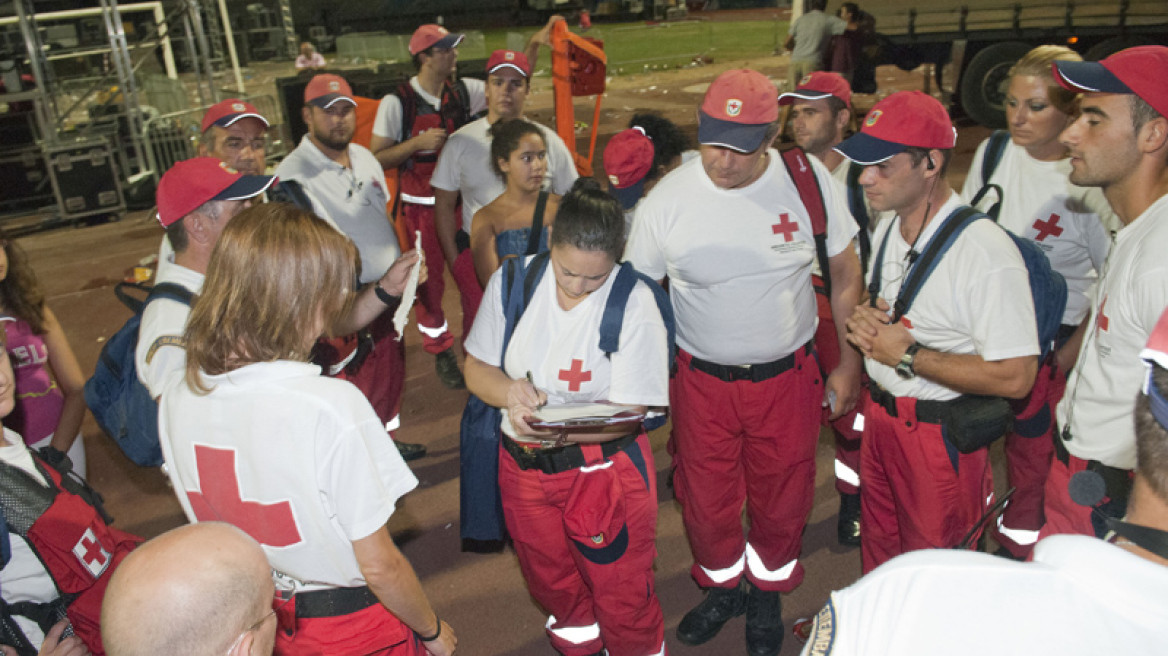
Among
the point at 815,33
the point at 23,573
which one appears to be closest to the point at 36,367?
the point at 23,573

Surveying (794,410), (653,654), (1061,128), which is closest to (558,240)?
(794,410)

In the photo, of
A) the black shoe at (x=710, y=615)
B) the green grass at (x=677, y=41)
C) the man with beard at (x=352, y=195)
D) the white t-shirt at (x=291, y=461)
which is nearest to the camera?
the white t-shirt at (x=291, y=461)

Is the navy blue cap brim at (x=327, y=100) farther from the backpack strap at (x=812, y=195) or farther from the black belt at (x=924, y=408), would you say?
the black belt at (x=924, y=408)

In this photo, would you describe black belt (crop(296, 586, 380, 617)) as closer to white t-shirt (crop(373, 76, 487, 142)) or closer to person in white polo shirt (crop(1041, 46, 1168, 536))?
person in white polo shirt (crop(1041, 46, 1168, 536))

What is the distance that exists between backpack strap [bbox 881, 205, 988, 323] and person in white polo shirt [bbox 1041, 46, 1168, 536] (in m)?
0.33

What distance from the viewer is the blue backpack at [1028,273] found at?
8.63 ft

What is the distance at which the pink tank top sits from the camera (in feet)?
9.80

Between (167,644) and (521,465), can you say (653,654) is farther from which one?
(167,644)

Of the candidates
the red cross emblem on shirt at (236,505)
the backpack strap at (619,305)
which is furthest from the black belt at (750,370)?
the red cross emblem on shirt at (236,505)

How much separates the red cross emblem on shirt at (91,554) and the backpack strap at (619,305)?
4.96ft

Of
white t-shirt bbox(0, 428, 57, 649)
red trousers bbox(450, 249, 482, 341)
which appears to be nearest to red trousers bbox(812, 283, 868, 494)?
red trousers bbox(450, 249, 482, 341)

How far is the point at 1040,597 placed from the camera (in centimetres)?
105

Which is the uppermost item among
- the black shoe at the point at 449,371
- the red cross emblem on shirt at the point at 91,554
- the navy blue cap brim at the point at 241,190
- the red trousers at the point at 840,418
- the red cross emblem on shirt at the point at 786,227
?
the navy blue cap brim at the point at 241,190

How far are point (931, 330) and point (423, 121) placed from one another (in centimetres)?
393
